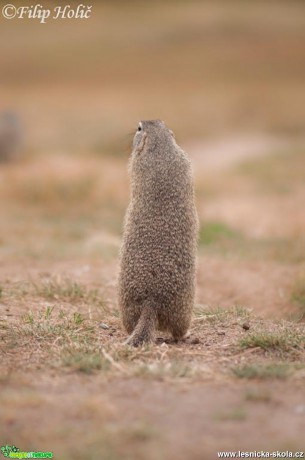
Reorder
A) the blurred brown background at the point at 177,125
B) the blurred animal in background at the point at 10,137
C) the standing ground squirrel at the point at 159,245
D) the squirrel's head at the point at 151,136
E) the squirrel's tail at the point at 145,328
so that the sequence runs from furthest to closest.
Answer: the blurred animal in background at the point at 10,137, the blurred brown background at the point at 177,125, the squirrel's head at the point at 151,136, the standing ground squirrel at the point at 159,245, the squirrel's tail at the point at 145,328

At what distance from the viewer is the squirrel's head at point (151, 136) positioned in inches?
230

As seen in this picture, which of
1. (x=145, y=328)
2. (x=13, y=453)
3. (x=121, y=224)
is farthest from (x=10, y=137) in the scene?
(x=13, y=453)

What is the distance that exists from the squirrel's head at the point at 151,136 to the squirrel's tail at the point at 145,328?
1198mm

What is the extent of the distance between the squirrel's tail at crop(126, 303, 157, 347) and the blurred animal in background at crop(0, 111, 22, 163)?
12773mm

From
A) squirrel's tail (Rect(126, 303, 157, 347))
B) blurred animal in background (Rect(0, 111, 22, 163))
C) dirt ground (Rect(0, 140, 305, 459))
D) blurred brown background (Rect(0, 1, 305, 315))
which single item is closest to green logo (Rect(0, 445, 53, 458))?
dirt ground (Rect(0, 140, 305, 459))

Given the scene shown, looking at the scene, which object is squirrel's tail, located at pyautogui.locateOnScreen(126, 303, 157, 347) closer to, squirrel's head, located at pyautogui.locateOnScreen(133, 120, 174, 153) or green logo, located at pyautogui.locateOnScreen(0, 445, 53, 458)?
squirrel's head, located at pyautogui.locateOnScreen(133, 120, 174, 153)

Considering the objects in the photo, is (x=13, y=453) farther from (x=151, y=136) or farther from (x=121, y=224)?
(x=121, y=224)

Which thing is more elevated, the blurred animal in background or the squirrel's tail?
the blurred animal in background

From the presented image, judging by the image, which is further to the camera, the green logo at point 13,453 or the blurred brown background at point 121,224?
the blurred brown background at point 121,224

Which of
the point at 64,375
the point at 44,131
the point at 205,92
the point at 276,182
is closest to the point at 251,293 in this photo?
the point at 64,375

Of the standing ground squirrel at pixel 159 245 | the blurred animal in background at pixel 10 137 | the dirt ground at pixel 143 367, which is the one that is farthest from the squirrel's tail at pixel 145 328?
the blurred animal in background at pixel 10 137

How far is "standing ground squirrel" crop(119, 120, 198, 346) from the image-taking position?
216 inches

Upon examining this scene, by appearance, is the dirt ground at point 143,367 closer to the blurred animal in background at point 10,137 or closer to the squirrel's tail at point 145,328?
the squirrel's tail at point 145,328

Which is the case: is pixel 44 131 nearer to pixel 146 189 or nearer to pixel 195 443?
pixel 146 189
